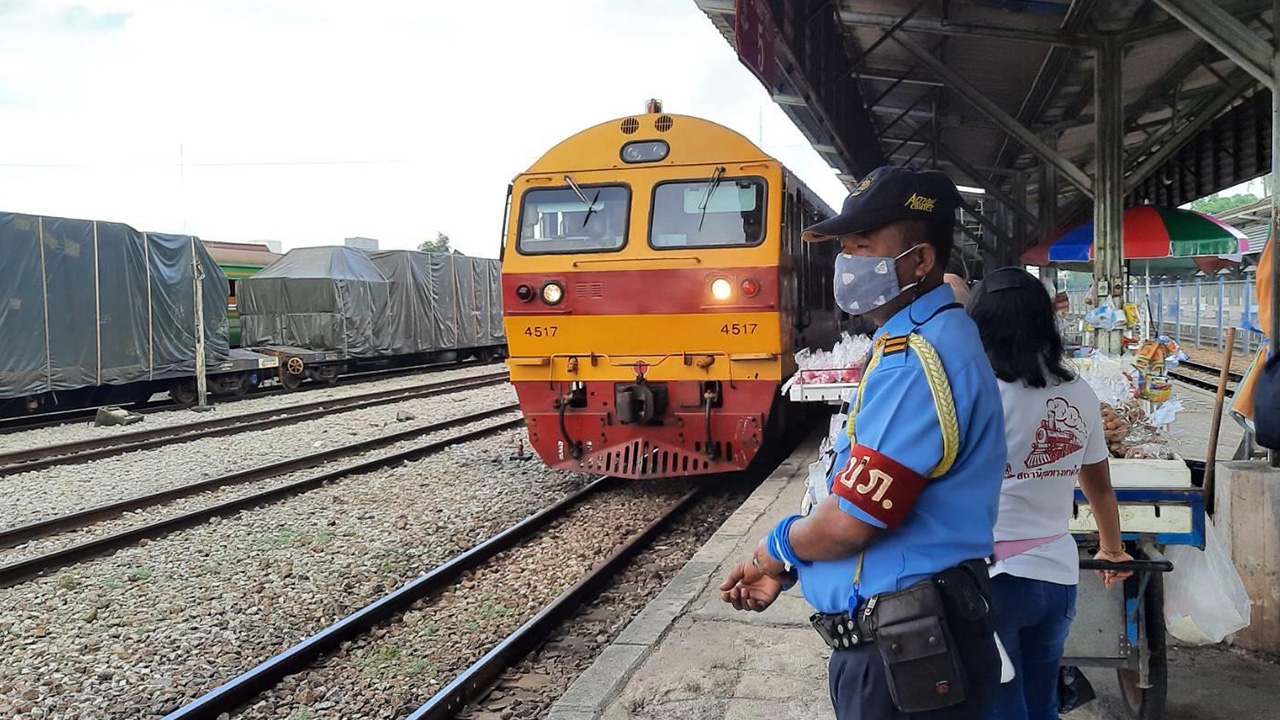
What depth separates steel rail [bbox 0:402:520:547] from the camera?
275 inches

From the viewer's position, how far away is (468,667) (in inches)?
178

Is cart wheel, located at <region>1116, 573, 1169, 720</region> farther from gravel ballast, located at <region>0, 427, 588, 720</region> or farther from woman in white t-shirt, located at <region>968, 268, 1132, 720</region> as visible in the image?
gravel ballast, located at <region>0, 427, 588, 720</region>

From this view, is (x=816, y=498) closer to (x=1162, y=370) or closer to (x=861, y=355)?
(x=861, y=355)

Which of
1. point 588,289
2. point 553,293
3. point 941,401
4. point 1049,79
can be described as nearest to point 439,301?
point 1049,79

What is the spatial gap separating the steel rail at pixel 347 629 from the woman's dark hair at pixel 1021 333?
11.4ft

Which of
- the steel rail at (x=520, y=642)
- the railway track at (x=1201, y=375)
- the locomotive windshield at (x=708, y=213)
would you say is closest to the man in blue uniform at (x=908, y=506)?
the steel rail at (x=520, y=642)

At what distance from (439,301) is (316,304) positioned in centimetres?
426

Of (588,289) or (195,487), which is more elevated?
(588,289)

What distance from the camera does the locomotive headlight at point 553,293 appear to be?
24.9ft

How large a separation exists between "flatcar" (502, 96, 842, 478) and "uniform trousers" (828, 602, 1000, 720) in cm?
536

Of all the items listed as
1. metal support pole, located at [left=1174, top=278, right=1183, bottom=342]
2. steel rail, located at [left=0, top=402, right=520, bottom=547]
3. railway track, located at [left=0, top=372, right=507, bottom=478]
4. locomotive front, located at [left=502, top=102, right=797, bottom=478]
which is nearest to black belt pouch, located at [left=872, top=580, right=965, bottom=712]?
locomotive front, located at [left=502, top=102, right=797, bottom=478]

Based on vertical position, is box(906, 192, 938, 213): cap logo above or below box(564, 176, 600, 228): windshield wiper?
below

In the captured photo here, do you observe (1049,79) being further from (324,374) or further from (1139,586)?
(324,374)

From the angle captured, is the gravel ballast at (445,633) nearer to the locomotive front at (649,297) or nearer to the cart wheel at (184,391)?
the locomotive front at (649,297)
